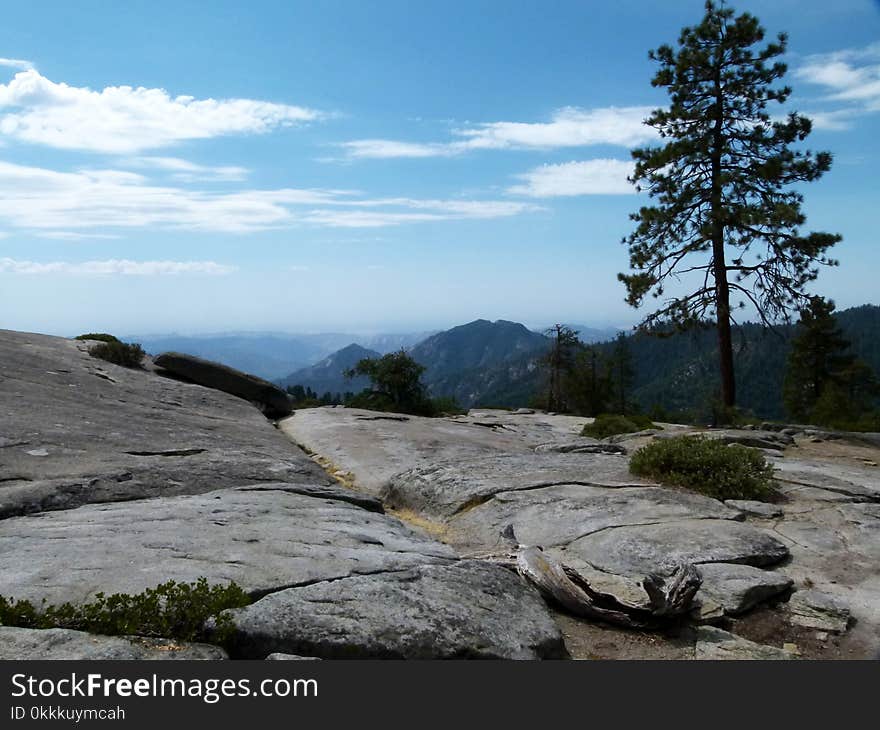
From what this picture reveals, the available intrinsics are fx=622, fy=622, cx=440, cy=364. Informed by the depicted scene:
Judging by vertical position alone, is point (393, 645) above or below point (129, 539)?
below

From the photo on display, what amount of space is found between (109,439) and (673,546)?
10.8m

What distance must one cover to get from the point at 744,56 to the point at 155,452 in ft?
90.0

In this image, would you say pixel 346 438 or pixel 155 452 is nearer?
pixel 155 452

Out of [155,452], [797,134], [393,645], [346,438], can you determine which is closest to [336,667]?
[393,645]

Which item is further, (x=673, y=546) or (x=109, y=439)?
(x=109, y=439)

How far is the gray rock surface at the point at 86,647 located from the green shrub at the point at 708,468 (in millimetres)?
10087

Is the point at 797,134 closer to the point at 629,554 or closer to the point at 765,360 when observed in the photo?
the point at 629,554

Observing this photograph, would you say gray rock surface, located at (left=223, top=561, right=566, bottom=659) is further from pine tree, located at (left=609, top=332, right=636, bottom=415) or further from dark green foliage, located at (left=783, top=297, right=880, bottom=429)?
pine tree, located at (left=609, top=332, right=636, bottom=415)

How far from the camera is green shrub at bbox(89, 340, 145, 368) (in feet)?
76.9

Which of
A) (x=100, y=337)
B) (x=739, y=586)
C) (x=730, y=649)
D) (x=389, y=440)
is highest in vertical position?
(x=100, y=337)

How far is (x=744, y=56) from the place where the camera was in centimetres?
2623

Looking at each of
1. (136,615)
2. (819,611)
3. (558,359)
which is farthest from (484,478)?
(558,359)

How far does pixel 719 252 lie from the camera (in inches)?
1058

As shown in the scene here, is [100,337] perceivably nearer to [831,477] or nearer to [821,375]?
[831,477]
